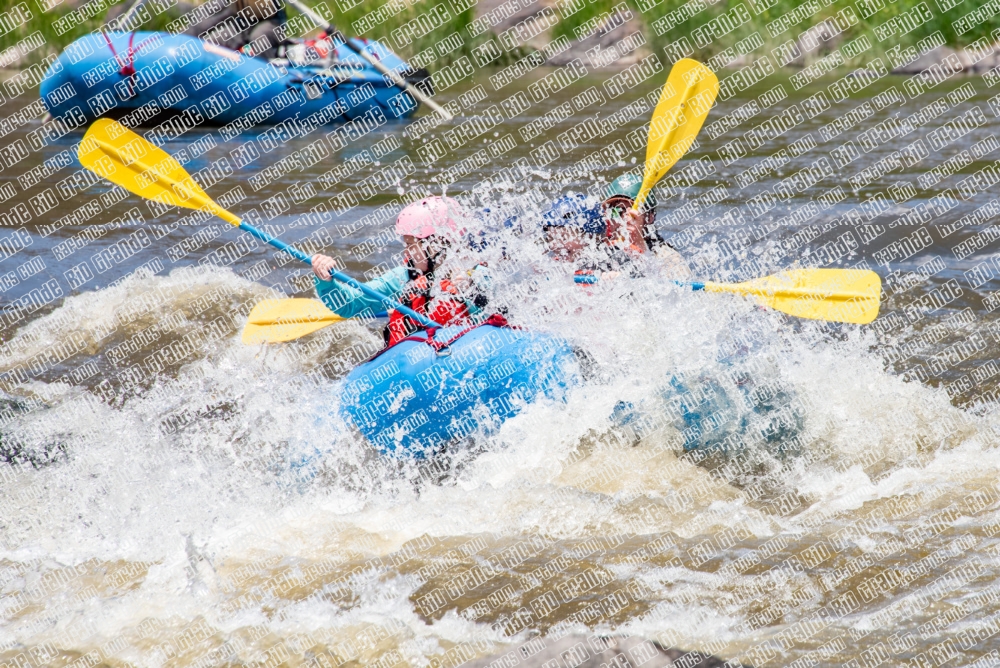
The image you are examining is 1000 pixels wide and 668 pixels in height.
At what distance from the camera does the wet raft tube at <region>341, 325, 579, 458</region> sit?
4520 millimetres

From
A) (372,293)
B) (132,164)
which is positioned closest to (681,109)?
(372,293)

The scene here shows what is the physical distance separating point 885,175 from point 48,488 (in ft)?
22.1

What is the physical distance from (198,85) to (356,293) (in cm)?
744

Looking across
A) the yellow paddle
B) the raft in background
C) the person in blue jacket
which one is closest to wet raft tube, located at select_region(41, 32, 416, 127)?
the raft in background

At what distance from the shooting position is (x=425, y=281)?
4.82 metres

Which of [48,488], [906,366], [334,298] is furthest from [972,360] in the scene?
[48,488]

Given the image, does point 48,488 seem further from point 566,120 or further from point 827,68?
point 827,68

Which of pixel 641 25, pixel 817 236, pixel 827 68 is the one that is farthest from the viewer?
pixel 641 25

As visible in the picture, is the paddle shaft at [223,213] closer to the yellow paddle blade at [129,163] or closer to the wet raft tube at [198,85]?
the yellow paddle blade at [129,163]

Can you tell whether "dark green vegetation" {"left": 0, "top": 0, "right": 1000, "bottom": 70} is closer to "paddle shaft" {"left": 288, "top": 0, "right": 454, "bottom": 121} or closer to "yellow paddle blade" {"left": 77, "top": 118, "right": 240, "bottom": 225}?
"paddle shaft" {"left": 288, "top": 0, "right": 454, "bottom": 121}

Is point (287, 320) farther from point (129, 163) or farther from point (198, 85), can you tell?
point (198, 85)

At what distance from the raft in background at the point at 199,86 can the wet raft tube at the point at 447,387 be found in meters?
7.74

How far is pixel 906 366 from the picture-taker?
18.1 feet

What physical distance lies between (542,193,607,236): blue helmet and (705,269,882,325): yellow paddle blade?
62 centimetres
